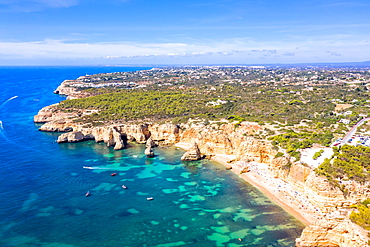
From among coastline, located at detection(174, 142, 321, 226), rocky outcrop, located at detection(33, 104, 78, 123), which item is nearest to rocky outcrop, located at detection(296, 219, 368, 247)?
coastline, located at detection(174, 142, 321, 226)

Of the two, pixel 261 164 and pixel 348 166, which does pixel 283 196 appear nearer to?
pixel 348 166

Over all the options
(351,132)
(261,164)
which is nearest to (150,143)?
(261,164)

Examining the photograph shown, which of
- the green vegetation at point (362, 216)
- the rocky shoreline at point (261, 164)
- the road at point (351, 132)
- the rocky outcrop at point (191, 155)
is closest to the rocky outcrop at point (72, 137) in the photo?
the rocky shoreline at point (261, 164)

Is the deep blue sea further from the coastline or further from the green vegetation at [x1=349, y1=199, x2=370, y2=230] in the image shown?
the green vegetation at [x1=349, y1=199, x2=370, y2=230]

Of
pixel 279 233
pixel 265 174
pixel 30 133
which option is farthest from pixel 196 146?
pixel 30 133

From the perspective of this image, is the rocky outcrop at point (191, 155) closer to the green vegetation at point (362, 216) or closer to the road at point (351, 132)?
the road at point (351, 132)

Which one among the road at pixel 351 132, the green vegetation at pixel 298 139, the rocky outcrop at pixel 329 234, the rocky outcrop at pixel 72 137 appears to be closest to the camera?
the rocky outcrop at pixel 329 234
